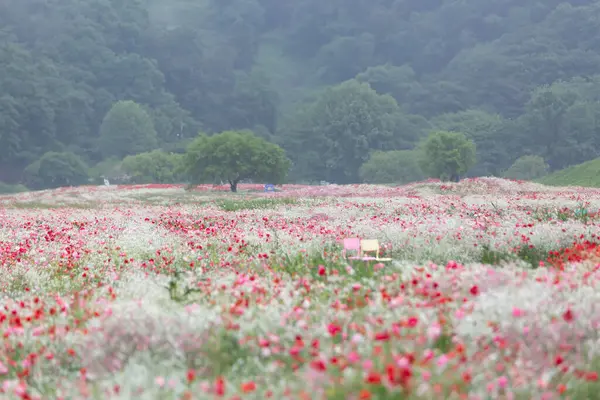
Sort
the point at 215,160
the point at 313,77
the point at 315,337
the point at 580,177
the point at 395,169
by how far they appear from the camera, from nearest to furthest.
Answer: the point at 315,337 < the point at 215,160 < the point at 580,177 < the point at 395,169 < the point at 313,77

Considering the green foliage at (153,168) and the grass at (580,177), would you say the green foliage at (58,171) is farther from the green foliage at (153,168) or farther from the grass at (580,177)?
the grass at (580,177)

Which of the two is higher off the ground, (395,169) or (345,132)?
(345,132)

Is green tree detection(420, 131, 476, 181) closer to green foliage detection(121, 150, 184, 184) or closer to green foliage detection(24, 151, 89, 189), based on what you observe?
green foliage detection(121, 150, 184, 184)

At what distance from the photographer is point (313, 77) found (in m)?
152

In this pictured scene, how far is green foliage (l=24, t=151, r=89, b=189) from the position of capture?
91875 millimetres

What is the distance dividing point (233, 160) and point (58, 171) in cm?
4909

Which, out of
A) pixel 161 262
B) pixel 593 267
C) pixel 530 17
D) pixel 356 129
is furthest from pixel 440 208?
pixel 530 17

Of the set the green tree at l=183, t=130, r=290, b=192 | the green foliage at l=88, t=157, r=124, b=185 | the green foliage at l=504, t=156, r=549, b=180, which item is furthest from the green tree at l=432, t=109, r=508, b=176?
the green tree at l=183, t=130, r=290, b=192

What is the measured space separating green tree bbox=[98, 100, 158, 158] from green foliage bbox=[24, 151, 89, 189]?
12323 mm

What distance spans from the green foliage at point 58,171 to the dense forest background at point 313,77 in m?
0.79

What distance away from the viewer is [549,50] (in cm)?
12200

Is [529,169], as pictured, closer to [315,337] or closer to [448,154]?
[448,154]

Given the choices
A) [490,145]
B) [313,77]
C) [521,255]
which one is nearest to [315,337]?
[521,255]

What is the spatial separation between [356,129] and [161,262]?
9313 centimetres
